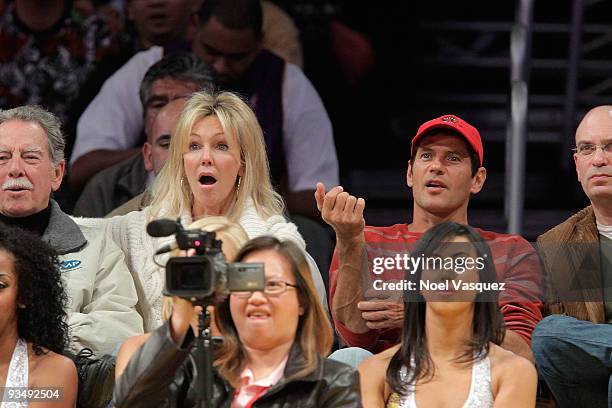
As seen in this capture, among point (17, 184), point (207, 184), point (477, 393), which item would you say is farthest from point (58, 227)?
point (477, 393)

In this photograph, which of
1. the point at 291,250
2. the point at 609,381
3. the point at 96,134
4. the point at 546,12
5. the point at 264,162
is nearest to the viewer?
the point at 291,250

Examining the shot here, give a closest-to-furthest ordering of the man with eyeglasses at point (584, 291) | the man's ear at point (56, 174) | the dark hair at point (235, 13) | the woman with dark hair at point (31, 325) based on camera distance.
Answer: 1. the woman with dark hair at point (31, 325)
2. the man with eyeglasses at point (584, 291)
3. the man's ear at point (56, 174)
4. the dark hair at point (235, 13)

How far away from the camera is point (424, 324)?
12.9ft

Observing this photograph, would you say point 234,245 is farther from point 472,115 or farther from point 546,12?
point 546,12

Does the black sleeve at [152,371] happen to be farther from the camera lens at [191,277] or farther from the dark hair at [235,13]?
the dark hair at [235,13]

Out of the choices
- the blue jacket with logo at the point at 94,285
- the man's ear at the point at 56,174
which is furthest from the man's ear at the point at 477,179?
the man's ear at the point at 56,174

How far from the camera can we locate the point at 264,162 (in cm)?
475

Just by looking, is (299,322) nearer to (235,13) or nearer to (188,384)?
(188,384)

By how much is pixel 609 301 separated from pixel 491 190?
2.07 metres

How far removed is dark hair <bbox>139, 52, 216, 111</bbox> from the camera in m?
5.64

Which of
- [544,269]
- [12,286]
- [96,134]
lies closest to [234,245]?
[12,286]

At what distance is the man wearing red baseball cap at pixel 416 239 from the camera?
4.25 meters

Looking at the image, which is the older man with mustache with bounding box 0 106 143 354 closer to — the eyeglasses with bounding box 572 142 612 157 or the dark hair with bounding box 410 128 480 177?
the dark hair with bounding box 410 128 480 177

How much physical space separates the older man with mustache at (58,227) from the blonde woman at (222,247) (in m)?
0.49
